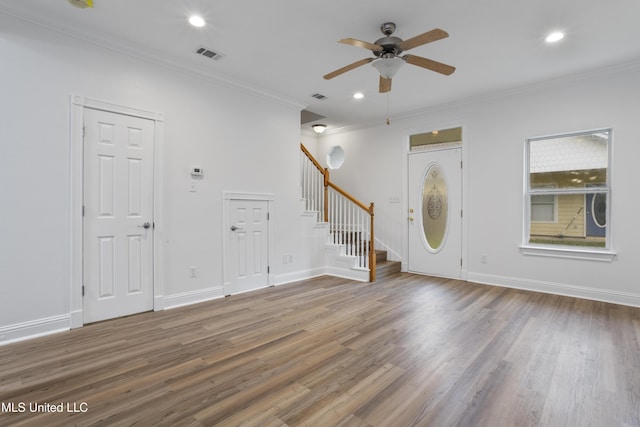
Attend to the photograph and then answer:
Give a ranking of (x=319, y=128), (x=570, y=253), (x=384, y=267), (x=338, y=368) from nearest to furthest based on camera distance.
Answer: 1. (x=338, y=368)
2. (x=570, y=253)
3. (x=384, y=267)
4. (x=319, y=128)

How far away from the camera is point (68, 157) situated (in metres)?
3.14

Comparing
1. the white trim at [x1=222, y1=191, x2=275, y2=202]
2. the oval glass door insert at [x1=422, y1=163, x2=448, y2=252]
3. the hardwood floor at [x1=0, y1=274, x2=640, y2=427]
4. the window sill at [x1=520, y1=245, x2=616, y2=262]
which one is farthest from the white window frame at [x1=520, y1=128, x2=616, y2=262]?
the white trim at [x1=222, y1=191, x2=275, y2=202]

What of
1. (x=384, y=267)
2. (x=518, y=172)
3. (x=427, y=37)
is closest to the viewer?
(x=427, y=37)

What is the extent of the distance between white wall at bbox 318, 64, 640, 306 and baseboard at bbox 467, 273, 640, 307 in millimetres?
11

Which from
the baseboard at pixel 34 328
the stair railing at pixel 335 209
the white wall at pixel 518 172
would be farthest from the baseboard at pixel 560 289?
the baseboard at pixel 34 328

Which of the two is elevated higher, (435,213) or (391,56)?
(391,56)

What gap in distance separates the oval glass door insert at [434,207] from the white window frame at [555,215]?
1.20 meters

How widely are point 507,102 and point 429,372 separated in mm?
4389

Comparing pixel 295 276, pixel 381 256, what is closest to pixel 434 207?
pixel 381 256

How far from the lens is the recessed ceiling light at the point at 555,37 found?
3240mm

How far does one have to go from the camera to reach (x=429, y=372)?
2361mm

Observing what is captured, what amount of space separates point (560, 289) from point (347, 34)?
4.44 m

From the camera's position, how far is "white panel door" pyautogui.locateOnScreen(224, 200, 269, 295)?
14.6ft

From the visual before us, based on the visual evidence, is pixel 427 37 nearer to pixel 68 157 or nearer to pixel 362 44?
pixel 362 44
